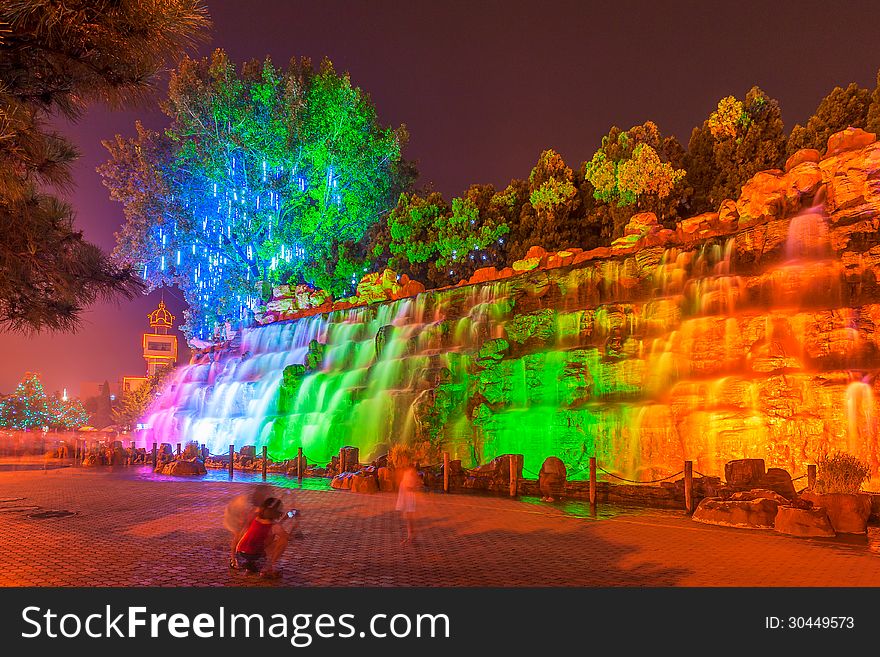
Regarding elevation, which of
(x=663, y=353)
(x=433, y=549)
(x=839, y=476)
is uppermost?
(x=663, y=353)

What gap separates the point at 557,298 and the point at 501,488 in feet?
36.1

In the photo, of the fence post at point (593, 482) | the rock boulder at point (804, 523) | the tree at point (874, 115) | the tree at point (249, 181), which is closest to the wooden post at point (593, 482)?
the fence post at point (593, 482)

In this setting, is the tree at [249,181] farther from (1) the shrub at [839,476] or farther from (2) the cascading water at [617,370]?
(1) the shrub at [839,476]

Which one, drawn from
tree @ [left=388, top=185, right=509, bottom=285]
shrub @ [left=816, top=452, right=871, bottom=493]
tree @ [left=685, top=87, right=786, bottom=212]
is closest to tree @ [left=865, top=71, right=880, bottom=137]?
tree @ [left=685, top=87, right=786, bottom=212]

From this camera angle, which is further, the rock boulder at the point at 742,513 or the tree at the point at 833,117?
the tree at the point at 833,117

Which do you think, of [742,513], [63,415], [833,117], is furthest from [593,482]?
[63,415]

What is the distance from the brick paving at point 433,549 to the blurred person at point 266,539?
0.26 m

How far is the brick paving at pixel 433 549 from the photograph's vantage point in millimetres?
7598

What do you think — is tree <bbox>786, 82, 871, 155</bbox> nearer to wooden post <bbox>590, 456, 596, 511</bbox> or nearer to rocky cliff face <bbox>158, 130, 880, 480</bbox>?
rocky cliff face <bbox>158, 130, 880, 480</bbox>

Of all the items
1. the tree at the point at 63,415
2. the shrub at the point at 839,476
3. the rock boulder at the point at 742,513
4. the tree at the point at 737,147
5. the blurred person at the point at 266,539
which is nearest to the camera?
the blurred person at the point at 266,539

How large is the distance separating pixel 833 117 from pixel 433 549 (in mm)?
31893

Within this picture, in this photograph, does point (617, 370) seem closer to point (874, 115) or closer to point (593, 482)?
point (593, 482)

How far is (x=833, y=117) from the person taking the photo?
30.9m

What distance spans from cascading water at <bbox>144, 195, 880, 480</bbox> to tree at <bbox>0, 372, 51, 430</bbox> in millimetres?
34612
